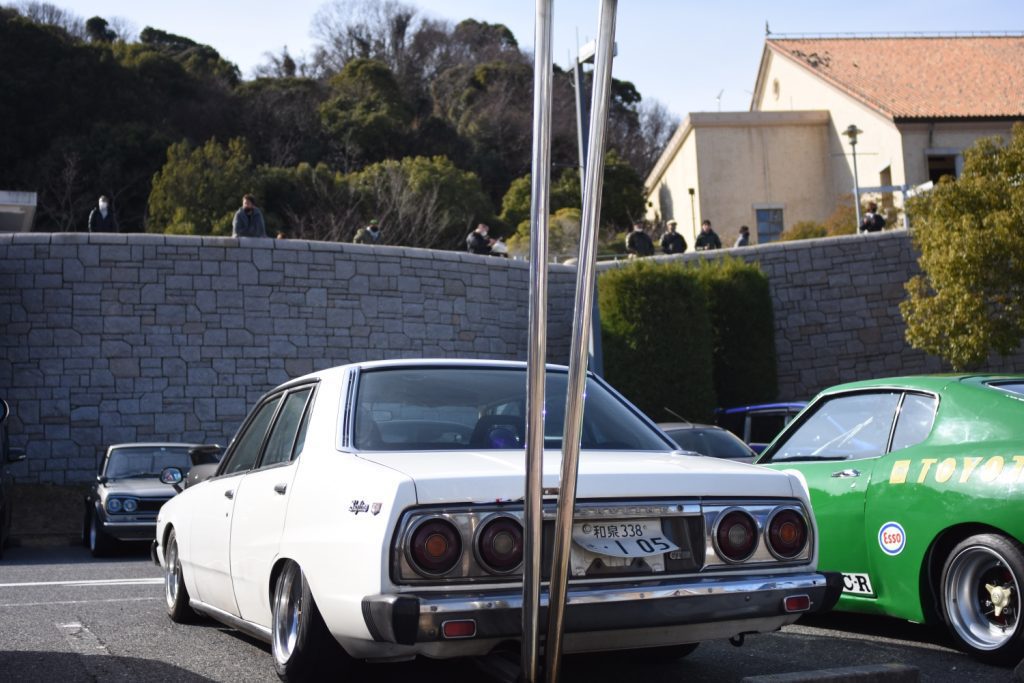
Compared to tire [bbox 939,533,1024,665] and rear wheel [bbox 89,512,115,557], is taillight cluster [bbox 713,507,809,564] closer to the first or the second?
tire [bbox 939,533,1024,665]

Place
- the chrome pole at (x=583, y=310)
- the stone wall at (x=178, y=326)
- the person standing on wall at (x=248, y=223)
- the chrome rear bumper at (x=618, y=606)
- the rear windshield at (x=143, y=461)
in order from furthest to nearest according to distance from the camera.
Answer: the person standing on wall at (x=248, y=223) < the stone wall at (x=178, y=326) < the rear windshield at (x=143, y=461) < the chrome rear bumper at (x=618, y=606) < the chrome pole at (x=583, y=310)

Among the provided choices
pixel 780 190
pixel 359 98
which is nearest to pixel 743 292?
pixel 780 190

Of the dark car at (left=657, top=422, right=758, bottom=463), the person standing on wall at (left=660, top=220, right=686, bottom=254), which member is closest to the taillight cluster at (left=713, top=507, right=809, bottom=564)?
the dark car at (left=657, top=422, right=758, bottom=463)

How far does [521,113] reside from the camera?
61.3 meters

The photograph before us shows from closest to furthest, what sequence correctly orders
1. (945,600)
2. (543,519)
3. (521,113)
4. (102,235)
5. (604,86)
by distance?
(604,86), (543,519), (945,600), (102,235), (521,113)

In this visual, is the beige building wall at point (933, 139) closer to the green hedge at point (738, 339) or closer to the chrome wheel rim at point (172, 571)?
the green hedge at point (738, 339)

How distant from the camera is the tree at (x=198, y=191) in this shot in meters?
39.4

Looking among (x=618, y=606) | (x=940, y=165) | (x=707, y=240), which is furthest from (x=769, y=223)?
(x=618, y=606)

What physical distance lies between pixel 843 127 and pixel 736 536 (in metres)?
38.6

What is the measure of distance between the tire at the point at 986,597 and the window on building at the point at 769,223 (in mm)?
37197

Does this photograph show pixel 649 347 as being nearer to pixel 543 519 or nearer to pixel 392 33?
pixel 543 519

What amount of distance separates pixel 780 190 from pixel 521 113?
22263mm

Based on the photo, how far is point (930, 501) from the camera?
5637 mm


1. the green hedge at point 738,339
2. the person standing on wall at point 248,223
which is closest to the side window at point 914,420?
the person standing on wall at point 248,223
